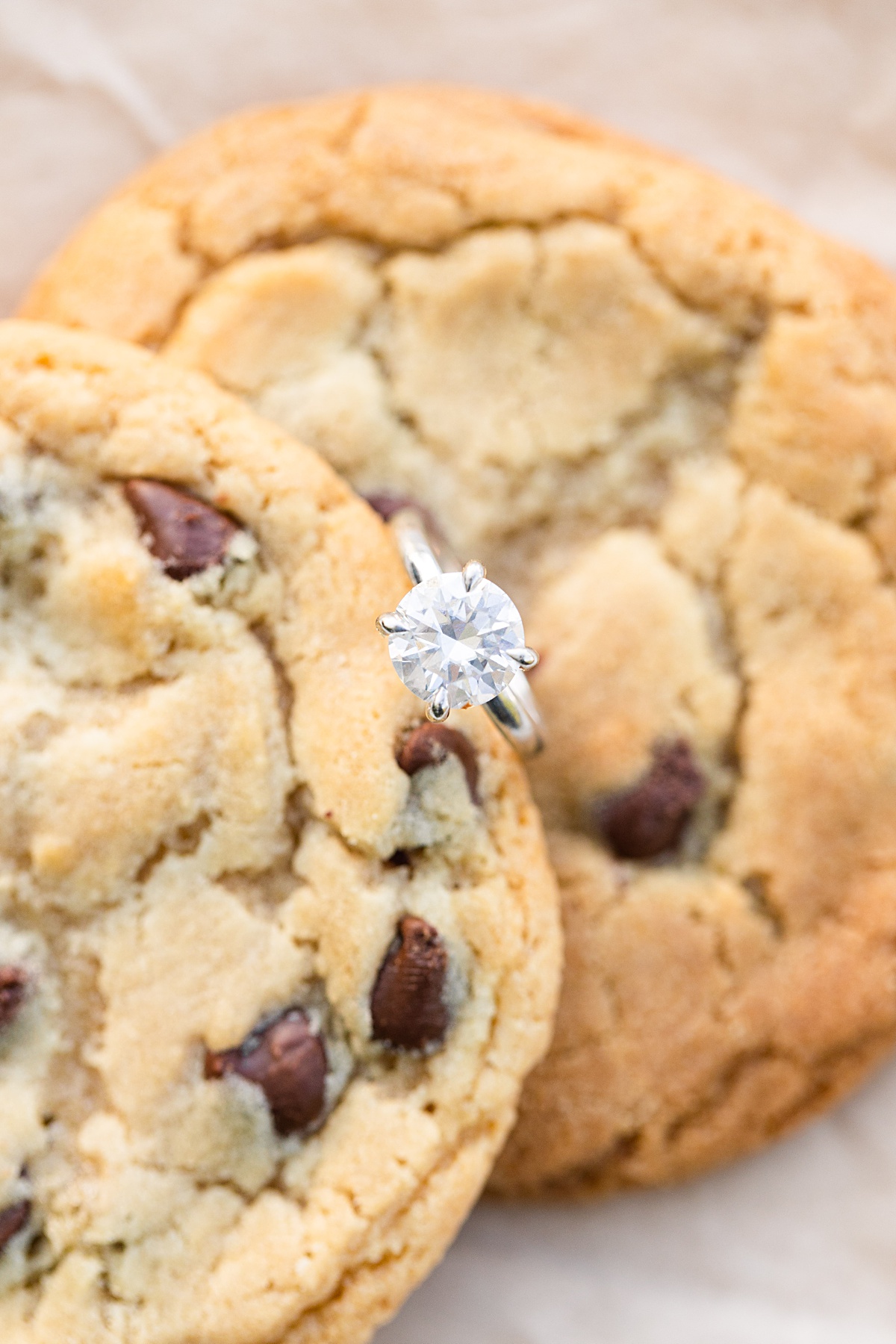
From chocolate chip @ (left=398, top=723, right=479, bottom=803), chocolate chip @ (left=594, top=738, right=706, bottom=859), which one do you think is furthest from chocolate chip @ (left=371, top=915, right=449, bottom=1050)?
chocolate chip @ (left=594, top=738, right=706, bottom=859)

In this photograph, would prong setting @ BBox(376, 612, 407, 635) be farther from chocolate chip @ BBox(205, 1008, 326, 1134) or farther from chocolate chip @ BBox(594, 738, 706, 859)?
chocolate chip @ BBox(594, 738, 706, 859)

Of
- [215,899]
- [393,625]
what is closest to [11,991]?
[215,899]

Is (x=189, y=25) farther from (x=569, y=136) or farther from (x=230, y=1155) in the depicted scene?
(x=230, y=1155)

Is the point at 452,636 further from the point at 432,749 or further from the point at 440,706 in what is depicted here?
the point at 432,749

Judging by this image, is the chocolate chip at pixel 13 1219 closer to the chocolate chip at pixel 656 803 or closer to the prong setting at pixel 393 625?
the prong setting at pixel 393 625

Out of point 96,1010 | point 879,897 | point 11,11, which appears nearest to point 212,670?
point 96,1010

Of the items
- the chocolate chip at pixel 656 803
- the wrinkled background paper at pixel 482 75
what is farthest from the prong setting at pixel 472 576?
the wrinkled background paper at pixel 482 75
